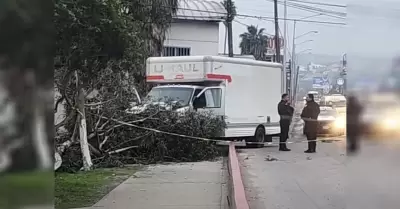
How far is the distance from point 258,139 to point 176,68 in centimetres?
158

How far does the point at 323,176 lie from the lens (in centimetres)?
637

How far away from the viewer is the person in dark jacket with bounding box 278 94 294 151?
565 centimetres

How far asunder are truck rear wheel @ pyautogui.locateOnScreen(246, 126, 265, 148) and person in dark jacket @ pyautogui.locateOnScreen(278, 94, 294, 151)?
39.2 inches

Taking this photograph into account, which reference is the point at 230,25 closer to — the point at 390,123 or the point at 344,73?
the point at 344,73

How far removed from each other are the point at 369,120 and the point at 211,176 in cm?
547

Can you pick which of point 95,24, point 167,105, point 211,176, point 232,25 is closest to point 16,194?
point 95,24

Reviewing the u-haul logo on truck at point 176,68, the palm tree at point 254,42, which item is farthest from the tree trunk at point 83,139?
the palm tree at point 254,42

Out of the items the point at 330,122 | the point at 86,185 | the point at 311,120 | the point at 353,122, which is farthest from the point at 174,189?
the point at 353,122

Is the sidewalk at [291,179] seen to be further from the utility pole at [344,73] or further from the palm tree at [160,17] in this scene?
the palm tree at [160,17]


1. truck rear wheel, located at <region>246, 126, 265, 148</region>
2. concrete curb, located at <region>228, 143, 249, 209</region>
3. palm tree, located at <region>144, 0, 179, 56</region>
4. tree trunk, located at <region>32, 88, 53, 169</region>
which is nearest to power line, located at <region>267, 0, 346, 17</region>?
concrete curb, located at <region>228, 143, 249, 209</region>

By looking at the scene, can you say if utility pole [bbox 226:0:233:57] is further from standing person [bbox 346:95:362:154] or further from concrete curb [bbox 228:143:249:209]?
standing person [bbox 346:95:362:154]

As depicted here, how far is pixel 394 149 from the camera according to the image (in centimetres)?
346

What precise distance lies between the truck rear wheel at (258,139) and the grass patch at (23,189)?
4158mm

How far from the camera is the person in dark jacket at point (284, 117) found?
5.65 m
